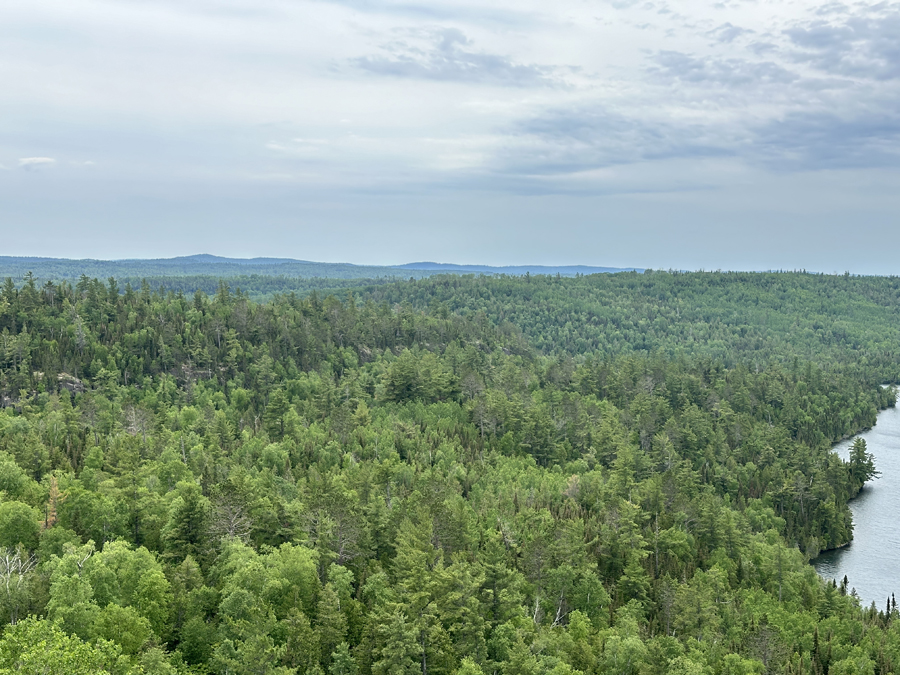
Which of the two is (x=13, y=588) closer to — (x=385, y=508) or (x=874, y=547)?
(x=385, y=508)

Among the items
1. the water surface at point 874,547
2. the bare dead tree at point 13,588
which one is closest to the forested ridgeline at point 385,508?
the bare dead tree at point 13,588

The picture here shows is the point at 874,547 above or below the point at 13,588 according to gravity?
below

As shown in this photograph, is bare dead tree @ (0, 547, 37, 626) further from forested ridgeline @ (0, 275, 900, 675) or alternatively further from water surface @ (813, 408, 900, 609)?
water surface @ (813, 408, 900, 609)

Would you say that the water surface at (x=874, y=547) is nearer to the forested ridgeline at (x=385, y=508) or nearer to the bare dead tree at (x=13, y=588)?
the forested ridgeline at (x=385, y=508)

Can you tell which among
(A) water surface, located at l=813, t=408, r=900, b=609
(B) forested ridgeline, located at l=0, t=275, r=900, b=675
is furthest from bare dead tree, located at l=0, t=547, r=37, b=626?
(A) water surface, located at l=813, t=408, r=900, b=609

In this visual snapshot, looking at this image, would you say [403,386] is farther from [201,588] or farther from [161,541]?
[201,588]

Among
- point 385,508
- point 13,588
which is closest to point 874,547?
point 385,508
